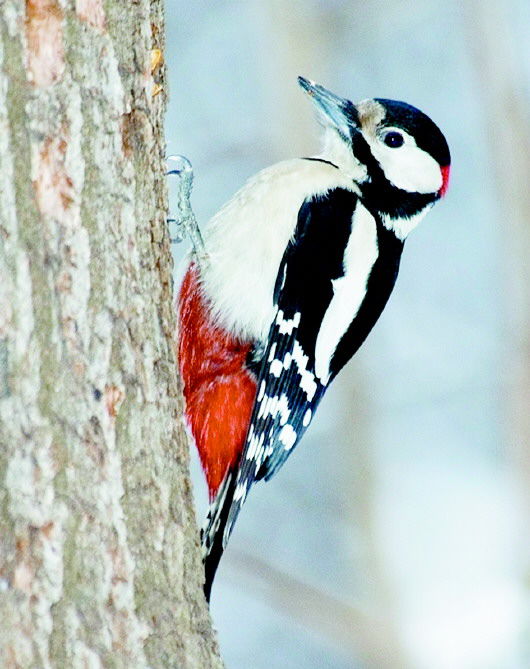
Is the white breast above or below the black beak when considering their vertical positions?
below

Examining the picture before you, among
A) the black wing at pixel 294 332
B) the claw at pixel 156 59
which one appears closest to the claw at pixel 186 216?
the black wing at pixel 294 332

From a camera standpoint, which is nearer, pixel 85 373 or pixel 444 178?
pixel 85 373

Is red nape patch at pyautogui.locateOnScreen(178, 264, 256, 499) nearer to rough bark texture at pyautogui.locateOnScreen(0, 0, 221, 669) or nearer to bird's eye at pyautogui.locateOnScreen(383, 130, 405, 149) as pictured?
bird's eye at pyautogui.locateOnScreen(383, 130, 405, 149)

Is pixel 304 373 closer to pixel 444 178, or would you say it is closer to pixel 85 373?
pixel 444 178

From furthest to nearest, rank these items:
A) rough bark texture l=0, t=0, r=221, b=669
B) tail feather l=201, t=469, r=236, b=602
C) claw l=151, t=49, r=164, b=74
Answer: tail feather l=201, t=469, r=236, b=602
claw l=151, t=49, r=164, b=74
rough bark texture l=0, t=0, r=221, b=669

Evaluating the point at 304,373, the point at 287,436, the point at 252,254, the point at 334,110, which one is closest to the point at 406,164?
the point at 334,110

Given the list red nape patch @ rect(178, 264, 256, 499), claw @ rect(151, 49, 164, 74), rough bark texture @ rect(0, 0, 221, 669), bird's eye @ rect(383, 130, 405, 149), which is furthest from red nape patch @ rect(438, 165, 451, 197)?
rough bark texture @ rect(0, 0, 221, 669)

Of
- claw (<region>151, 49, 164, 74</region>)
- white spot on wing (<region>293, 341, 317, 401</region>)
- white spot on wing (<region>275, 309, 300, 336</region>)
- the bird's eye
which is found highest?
the bird's eye

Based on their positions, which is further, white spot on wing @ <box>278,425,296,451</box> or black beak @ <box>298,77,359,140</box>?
black beak @ <box>298,77,359,140</box>
